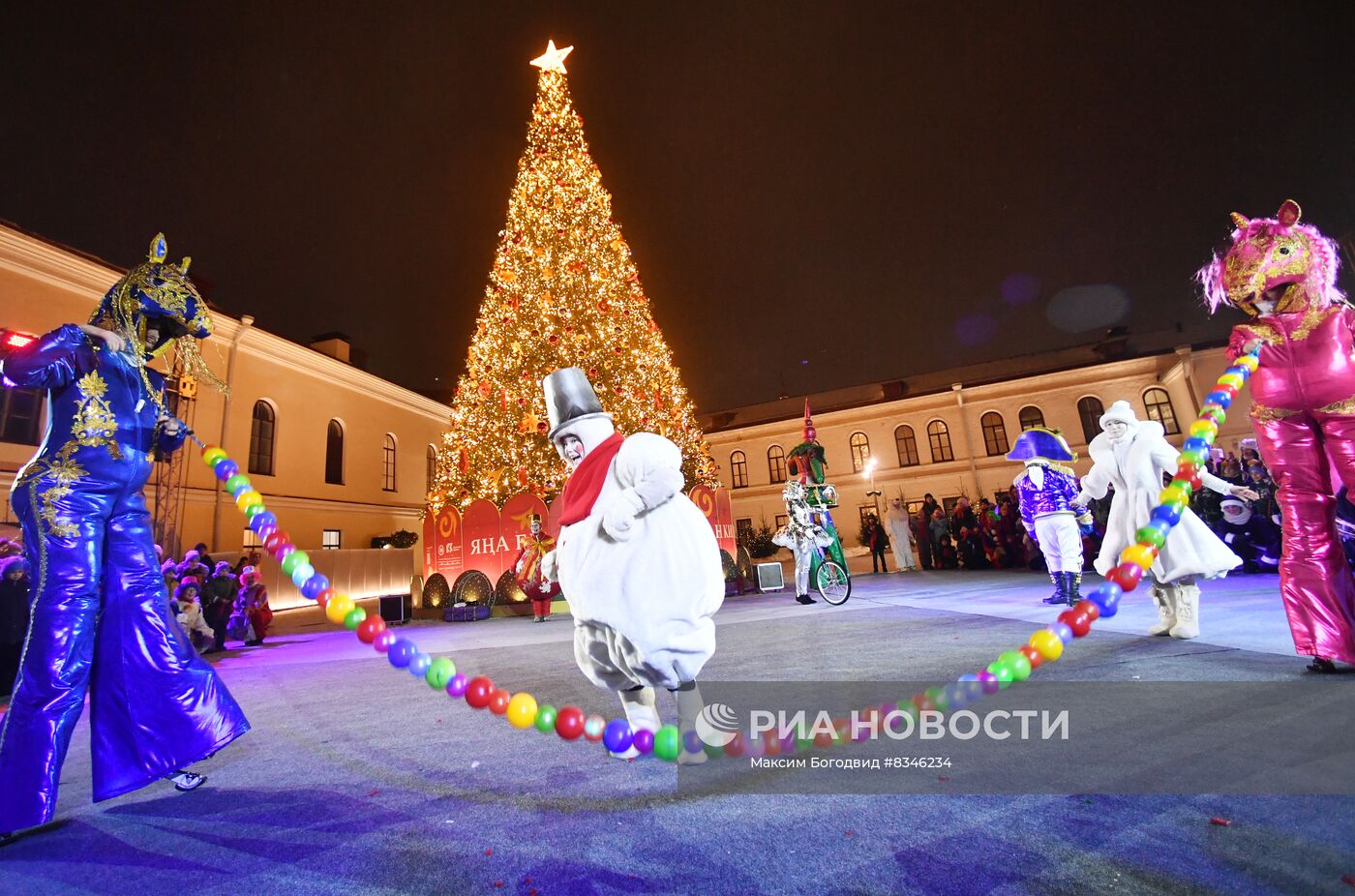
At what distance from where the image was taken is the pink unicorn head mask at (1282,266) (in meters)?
3.22

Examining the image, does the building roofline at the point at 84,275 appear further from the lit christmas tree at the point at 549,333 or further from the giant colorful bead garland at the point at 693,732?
the giant colorful bead garland at the point at 693,732

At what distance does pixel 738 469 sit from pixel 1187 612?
30.4 m

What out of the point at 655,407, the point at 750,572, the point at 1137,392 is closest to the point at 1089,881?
the point at 655,407

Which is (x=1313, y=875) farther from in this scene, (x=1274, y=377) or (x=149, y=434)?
(x=149, y=434)

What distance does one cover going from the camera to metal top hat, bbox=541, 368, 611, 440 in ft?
9.69

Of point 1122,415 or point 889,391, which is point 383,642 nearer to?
point 1122,415

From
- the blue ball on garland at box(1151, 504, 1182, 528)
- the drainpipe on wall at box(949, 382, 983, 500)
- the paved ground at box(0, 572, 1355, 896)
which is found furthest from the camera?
the drainpipe on wall at box(949, 382, 983, 500)

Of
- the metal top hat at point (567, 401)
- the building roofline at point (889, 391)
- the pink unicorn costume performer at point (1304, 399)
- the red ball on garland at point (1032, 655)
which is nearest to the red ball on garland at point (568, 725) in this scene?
the metal top hat at point (567, 401)

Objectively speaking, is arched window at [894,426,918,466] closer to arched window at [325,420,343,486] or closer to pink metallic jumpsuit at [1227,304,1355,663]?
arched window at [325,420,343,486]

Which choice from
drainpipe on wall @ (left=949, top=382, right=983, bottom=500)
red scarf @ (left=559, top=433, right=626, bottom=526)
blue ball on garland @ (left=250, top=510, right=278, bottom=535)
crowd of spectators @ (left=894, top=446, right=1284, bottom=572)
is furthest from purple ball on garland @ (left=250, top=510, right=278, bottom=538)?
drainpipe on wall @ (left=949, top=382, right=983, bottom=500)

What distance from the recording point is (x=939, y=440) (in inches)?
1230

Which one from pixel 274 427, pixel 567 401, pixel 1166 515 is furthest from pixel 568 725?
pixel 274 427

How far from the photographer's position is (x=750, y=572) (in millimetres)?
14500

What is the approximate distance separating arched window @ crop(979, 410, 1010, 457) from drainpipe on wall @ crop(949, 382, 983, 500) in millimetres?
760
